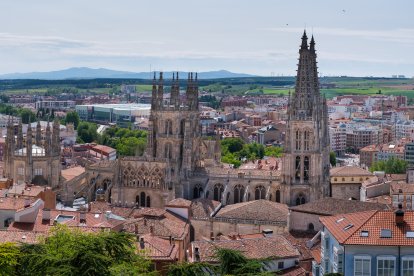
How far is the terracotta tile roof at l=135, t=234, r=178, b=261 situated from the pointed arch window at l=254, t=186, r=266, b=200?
2737cm

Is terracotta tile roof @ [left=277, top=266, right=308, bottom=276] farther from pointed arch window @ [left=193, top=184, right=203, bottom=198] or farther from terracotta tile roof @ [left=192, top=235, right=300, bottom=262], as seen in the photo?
pointed arch window @ [left=193, top=184, right=203, bottom=198]

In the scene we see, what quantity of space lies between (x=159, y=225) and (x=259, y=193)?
73.8 feet

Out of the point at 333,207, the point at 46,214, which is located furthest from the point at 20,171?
the point at 333,207

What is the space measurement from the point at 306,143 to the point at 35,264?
167 feet

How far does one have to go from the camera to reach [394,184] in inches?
3927

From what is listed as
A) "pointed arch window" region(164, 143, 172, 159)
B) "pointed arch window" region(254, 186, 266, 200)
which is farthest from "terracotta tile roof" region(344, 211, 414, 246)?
"pointed arch window" region(164, 143, 172, 159)

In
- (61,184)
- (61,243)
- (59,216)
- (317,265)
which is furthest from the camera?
(61,184)

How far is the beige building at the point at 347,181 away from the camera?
9975 centimetres

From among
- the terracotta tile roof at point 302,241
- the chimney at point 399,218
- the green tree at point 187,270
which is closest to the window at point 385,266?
the chimney at point 399,218

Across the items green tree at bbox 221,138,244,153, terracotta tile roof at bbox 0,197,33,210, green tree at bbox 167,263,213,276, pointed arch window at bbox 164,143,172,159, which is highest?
pointed arch window at bbox 164,143,172,159

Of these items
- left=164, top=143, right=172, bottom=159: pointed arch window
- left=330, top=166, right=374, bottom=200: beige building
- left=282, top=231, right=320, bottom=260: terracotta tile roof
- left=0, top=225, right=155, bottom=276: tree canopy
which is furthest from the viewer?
left=330, top=166, right=374, bottom=200: beige building

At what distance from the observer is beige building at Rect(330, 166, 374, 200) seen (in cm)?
9975

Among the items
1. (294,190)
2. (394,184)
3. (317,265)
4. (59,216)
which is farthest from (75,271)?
(394,184)

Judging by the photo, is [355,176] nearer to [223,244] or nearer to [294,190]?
[294,190]
